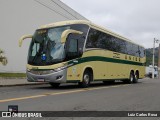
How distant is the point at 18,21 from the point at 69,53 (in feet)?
53.4

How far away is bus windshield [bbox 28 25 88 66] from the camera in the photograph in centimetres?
1706

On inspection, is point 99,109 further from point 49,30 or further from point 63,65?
point 49,30

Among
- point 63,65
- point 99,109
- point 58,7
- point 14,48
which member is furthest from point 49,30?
point 58,7

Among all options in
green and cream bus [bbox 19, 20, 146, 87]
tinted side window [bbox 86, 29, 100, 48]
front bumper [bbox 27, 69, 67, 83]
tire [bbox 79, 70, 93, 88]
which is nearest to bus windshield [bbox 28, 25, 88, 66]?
green and cream bus [bbox 19, 20, 146, 87]

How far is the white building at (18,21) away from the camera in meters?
30.4

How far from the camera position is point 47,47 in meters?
17.4

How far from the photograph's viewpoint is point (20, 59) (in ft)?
108

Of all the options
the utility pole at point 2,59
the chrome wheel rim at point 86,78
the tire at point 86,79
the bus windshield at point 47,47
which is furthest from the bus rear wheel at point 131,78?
the bus windshield at point 47,47

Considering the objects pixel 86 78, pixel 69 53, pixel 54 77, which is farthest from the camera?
pixel 86 78


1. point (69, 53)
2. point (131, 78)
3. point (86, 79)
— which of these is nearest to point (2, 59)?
point (131, 78)

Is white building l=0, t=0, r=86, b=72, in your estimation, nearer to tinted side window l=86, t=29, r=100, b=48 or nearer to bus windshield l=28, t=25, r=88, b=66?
tinted side window l=86, t=29, r=100, b=48

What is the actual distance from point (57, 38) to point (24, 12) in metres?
16.6

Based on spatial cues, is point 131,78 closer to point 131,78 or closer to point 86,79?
point 131,78

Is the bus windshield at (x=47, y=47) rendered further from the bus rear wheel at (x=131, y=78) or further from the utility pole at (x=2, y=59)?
the bus rear wheel at (x=131, y=78)
